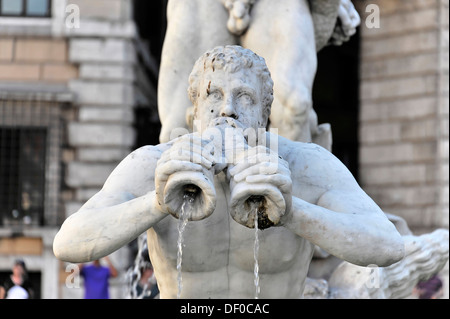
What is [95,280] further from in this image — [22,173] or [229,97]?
[229,97]

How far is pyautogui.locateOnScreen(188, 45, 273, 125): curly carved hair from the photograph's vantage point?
393 centimetres

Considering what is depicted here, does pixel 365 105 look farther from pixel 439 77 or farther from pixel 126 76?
pixel 126 76

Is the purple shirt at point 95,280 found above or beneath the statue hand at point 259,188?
beneath

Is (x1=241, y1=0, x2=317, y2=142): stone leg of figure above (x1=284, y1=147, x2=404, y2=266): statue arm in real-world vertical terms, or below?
above

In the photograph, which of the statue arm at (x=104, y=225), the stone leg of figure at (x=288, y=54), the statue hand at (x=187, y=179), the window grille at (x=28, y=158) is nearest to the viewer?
the statue hand at (x=187, y=179)

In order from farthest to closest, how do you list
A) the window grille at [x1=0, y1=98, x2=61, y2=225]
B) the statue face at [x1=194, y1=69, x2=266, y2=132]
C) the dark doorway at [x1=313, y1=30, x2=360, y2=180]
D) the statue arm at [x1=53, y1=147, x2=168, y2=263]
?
the dark doorway at [x1=313, y1=30, x2=360, y2=180] → the window grille at [x1=0, y1=98, x2=61, y2=225] → the statue face at [x1=194, y1=69, x2=266, y2=132] → the statue arm at [x1=53, y1=147, x2=168, y2=263]

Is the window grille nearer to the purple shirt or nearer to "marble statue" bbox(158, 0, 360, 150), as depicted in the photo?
the purple shirt

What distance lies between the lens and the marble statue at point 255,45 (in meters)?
5.89

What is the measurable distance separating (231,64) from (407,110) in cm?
1467

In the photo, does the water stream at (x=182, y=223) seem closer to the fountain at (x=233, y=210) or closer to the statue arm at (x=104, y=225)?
the fountain at (x=233, y=210)

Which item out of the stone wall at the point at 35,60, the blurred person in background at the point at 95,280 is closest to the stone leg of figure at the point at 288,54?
the blurred person in background at the point at 95,280

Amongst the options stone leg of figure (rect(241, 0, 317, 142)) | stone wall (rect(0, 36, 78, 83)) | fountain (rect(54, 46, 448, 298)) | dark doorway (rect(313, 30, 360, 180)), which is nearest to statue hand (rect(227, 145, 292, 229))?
fountain (rect(54, 46, 448, 298))

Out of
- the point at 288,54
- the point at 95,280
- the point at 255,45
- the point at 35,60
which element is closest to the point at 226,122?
the point at 288,54

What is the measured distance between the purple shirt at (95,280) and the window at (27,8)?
310 inches
